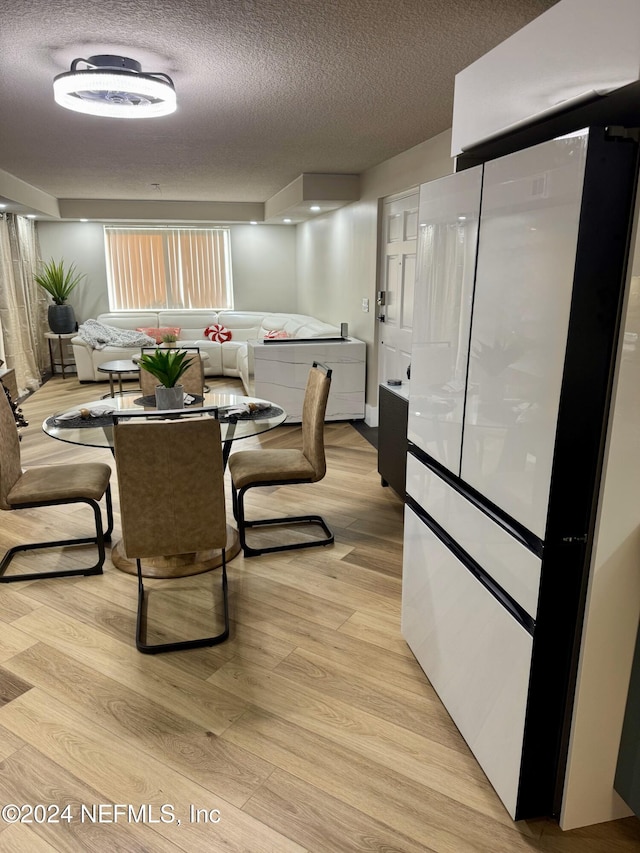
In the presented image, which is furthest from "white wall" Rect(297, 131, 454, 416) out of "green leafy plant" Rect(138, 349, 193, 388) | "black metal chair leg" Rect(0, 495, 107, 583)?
"black metal chair leg" Rect(0, 495, 107, 583)

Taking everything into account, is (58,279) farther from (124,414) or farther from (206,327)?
(124,414)

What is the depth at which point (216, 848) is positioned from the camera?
1477 millimetres

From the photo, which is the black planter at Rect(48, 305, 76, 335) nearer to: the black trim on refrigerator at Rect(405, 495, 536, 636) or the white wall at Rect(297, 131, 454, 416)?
the white wall at Rect(297, 131, 454, 416)

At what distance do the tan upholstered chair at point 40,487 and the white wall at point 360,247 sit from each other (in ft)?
9.34

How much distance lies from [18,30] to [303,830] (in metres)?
2.82

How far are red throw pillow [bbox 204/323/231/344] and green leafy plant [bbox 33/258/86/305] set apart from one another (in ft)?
6.80

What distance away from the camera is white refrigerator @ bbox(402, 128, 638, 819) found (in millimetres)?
1189

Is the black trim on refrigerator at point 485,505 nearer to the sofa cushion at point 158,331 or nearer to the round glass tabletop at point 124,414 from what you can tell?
the round glass tabletop at point 124,414

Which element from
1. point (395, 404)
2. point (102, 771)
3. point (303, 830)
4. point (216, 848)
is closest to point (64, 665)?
point (102, 771)

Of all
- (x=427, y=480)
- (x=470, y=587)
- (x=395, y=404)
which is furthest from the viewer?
(x=395, y=404)

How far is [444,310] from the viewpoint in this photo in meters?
1.75

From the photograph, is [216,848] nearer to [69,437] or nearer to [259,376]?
[69,437]

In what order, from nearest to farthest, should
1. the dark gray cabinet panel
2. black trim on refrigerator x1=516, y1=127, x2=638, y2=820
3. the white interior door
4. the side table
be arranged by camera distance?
1. black trim on refrigerator x1=516, y1=127, x2=638, y2=820
2. the dark gray cabinet panel
3. the white interior door
4. the side table

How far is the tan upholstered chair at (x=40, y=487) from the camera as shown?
8.86 ft
